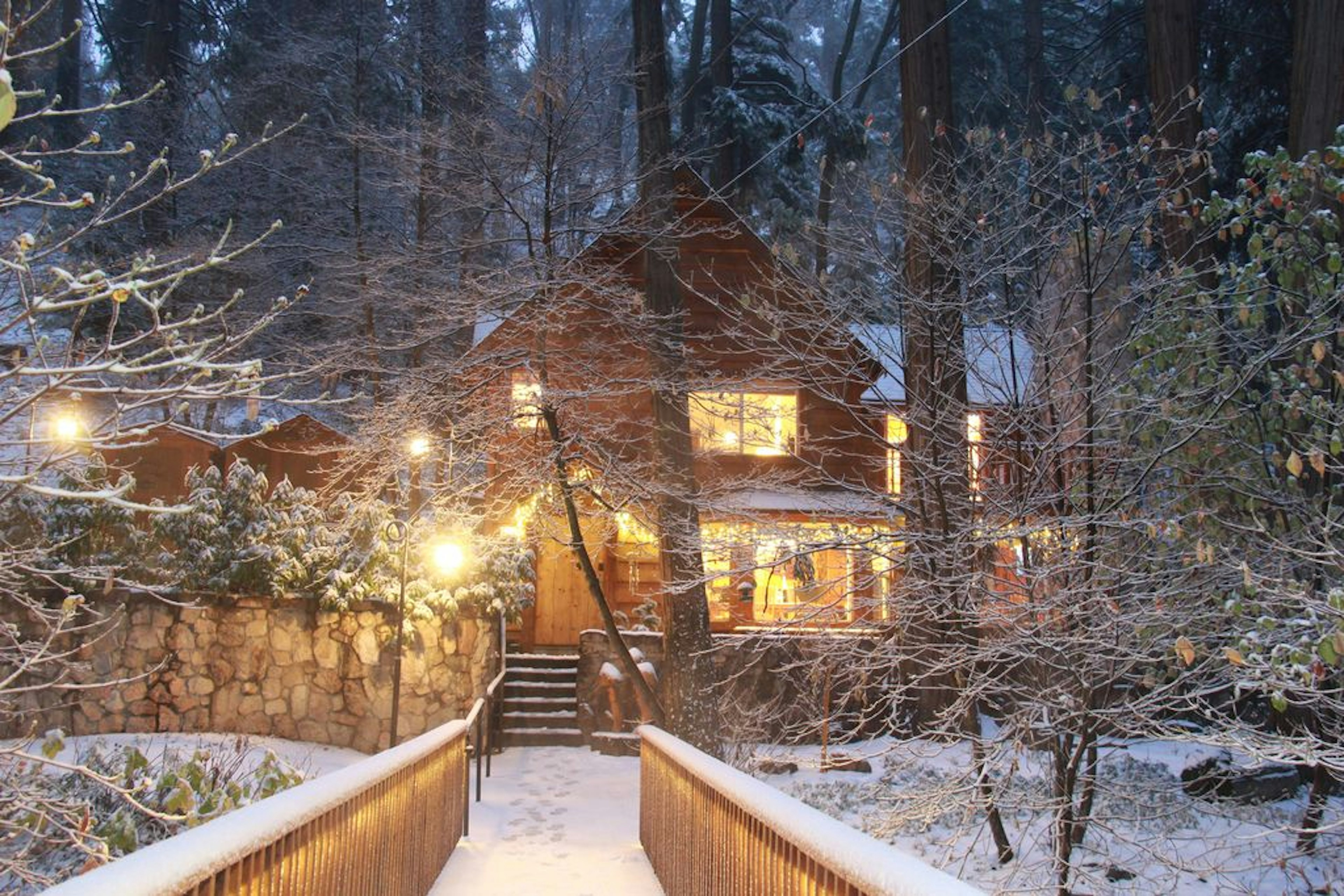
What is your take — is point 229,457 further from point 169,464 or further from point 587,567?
point 587,567

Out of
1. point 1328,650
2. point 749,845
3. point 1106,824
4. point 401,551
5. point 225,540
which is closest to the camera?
point 749,845

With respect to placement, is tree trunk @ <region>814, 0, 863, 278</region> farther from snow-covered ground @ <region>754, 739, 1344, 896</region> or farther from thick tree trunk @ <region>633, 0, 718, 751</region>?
snow-covered ground @ <region>754, 739, 1344, 896</region>

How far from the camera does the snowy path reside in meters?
6.93

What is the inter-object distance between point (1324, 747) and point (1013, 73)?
21454 millimetres

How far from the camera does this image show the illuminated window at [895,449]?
7.95 meters

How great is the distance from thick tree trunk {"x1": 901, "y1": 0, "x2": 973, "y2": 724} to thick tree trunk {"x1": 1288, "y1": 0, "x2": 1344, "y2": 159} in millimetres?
3543

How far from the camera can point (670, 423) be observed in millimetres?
12523

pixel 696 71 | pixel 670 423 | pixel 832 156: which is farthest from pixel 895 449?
pixel 696 71

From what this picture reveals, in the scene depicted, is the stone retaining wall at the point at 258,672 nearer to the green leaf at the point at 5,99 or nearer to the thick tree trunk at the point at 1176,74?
the thick tree trunk at the point at 1176,74

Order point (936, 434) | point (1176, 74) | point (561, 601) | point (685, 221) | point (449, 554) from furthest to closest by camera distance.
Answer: point (561, 601)
point (685, 221)
point (1176, 74)
point (449, 554)
point (936, 434)

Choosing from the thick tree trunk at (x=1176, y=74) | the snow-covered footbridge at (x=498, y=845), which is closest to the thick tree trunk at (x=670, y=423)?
the snow-covered footbridge at (x=498, y=845)

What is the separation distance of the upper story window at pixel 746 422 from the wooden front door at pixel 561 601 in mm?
3574

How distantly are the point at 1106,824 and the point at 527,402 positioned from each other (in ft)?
22.7

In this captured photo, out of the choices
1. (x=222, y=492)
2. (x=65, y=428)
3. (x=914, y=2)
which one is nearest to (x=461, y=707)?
Result: (x=222, y=492)
